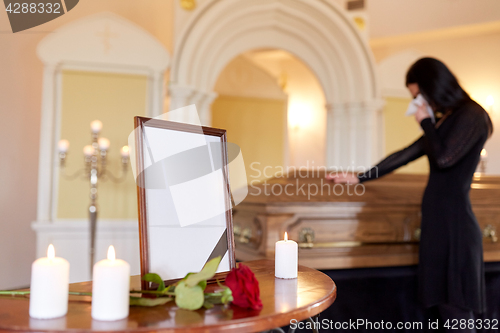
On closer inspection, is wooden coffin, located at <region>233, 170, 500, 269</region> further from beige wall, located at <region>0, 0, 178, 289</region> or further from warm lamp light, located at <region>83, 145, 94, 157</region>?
beige wall, located at <region>0, 0, 178, 289</region>

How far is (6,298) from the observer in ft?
2.71

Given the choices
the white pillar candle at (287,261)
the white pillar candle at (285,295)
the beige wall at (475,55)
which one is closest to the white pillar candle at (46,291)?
the white pillar candle at (285,295)

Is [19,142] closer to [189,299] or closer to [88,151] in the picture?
[88,151]

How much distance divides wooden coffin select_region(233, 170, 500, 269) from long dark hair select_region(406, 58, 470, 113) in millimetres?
618

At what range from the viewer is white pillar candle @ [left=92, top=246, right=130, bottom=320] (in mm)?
694

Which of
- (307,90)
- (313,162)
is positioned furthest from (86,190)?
(307,90)

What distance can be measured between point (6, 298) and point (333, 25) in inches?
211

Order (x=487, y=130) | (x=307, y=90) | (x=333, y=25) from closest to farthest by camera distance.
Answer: (x=487, y=130)
(x=333, y=25)
(x=307, y=90)

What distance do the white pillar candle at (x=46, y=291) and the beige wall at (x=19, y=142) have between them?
483 centimetres

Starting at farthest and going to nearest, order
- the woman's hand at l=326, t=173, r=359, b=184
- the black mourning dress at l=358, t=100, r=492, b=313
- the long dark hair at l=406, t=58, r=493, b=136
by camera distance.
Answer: the woman's hand at l=326, t=173, r=359, b=184, the long dark hair at l=406, t=58, r=493, b=136, the black mourning dress at l=358, t=100, r=492, b=313

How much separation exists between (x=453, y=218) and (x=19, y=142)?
4935 mm

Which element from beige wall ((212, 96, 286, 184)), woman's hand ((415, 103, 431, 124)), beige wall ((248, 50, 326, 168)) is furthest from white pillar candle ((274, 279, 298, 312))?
beige wall ((248, 50, 326, 168))

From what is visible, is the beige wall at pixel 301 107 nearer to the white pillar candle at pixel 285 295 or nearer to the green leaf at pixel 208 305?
the white pillar candle at pixel 285 295

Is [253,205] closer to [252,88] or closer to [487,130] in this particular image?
[487,130]
